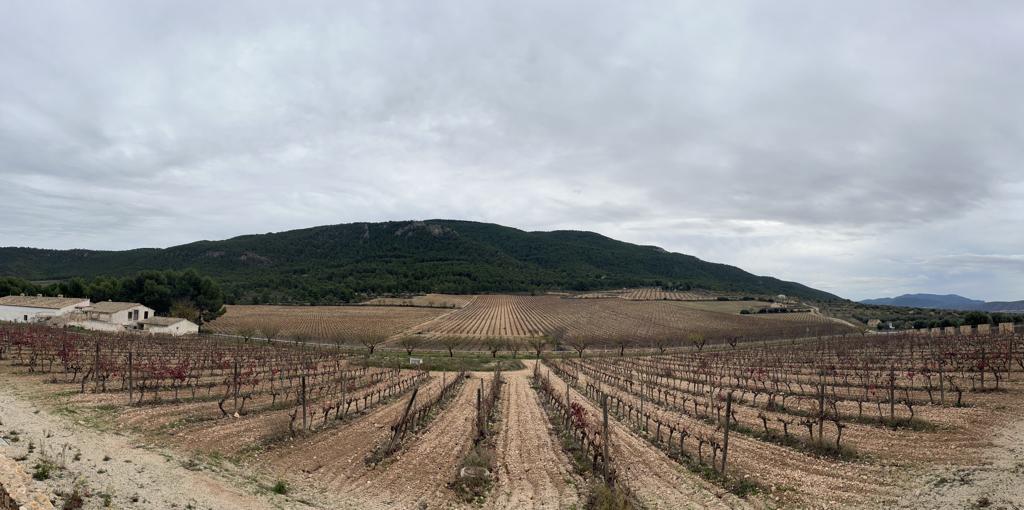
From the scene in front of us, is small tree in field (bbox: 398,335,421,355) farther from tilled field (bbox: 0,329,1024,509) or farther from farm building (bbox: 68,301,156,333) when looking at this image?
tilled field (bbox: 0,329,1024,509)

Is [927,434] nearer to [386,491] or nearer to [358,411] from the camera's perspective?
[386,491]

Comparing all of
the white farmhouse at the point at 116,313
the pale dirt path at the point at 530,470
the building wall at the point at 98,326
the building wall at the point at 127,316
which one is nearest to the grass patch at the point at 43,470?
the pale dirt path at the point at 530,470

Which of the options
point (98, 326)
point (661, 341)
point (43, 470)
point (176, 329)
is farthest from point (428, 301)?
point (43, 470)

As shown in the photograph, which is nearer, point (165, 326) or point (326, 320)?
point (165, 326)

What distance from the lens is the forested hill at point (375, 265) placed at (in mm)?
132500

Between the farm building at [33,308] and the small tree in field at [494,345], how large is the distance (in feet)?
167

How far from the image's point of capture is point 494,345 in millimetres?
61562

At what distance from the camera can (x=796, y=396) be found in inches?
1076

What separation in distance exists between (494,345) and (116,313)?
45.9m

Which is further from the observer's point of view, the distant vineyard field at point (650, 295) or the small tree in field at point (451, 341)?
the distant vineyard field at point (650, 295)

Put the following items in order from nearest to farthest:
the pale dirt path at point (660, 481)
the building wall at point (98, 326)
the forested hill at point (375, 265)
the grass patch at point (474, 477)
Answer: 1. the pale dirt path at point (660, 481)
2. the grass patch at point (474, 477)
3. the building wall at point (98, 326)
4. the forested hill at point (375, 265)

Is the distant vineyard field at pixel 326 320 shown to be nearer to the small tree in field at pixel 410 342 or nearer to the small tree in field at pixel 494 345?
the small tree in field at pixel 410 342

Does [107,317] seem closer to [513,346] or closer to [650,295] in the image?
[513,346]

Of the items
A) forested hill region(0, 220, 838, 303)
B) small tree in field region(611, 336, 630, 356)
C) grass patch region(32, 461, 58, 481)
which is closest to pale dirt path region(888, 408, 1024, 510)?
grass patch region(32, 461, 58, 481)
